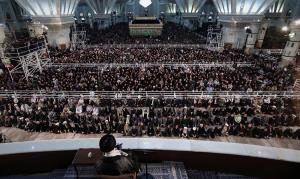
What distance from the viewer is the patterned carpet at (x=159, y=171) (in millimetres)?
2836

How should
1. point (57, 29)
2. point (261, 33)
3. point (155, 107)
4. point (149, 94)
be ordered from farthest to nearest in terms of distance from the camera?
point (261, 33) → point (57, 29) → point (149, 94) → point (155, 107)

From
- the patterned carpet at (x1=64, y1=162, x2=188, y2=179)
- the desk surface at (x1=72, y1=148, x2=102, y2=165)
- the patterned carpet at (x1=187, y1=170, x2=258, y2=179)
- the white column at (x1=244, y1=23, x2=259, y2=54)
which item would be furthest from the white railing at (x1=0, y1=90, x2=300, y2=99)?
the white column at (x1=244, y1=23, x2=259, y2=54)

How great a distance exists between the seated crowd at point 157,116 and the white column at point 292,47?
984cm

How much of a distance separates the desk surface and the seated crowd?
8.77m

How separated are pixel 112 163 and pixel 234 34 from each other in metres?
34.1

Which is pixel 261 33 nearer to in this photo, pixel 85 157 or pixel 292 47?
pixel 292 47

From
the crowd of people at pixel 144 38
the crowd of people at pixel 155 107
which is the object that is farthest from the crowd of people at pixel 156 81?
the crowd of people at pixel 144 38

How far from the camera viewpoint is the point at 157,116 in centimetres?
1284

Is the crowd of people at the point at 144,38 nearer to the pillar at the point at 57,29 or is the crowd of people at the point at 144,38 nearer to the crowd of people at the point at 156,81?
the pillar at the point at 57,29

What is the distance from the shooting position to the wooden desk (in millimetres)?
2609

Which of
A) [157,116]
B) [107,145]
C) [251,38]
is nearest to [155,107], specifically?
[157,116]

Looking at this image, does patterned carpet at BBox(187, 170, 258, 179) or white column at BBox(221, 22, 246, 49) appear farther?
white column at BBox(221, 22, 246, 49)

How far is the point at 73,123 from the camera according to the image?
12.3 m

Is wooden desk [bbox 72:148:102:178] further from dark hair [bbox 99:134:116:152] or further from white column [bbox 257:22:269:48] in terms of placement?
white column [bbox 257:22:269:48]
